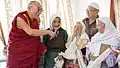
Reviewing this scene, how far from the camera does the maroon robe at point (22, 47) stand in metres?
2.44

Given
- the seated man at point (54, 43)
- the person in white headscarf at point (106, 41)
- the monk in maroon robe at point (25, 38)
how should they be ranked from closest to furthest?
the person in white headscarf at point (106, 41) < the monk in maroon robe at point (25, 38) < the seated man at point (54, 43)

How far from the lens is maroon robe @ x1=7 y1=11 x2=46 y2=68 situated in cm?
244

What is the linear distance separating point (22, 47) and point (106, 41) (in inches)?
34.3

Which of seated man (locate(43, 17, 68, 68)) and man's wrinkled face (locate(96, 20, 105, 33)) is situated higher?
man's wrinkled face (locate(96, 20, 105, 33))

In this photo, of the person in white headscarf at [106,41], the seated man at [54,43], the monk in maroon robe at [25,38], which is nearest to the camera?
the person in white headscarf at [106,41]

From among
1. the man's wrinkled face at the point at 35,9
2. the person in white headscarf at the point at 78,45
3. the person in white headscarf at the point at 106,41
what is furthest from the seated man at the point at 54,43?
the person in white headscarf at the point at 106,41

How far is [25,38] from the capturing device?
246 centimetres

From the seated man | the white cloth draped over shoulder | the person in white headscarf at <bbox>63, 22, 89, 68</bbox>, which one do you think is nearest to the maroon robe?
the seated man

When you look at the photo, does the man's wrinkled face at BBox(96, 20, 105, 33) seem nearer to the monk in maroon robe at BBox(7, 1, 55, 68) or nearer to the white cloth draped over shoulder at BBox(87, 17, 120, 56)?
the white cloth draped over shoulder at BBox(87, 17, 120, 56)

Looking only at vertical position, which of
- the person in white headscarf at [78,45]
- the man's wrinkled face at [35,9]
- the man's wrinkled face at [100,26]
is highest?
the man's wrinkled face at [35,9]

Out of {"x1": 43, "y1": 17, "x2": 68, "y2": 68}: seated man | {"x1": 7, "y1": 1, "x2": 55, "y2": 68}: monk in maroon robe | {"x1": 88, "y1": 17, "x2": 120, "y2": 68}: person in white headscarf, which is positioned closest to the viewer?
{"x1": 88, "y1": 17, "x2": 120, "y2": 68}: person in white headscarf

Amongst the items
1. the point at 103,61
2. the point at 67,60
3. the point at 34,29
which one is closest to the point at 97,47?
the point at 103,61

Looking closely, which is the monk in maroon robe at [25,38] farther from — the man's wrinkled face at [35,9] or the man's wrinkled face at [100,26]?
the man's wrinkled face at [100,26]

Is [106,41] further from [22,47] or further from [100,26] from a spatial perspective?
[22,47]
